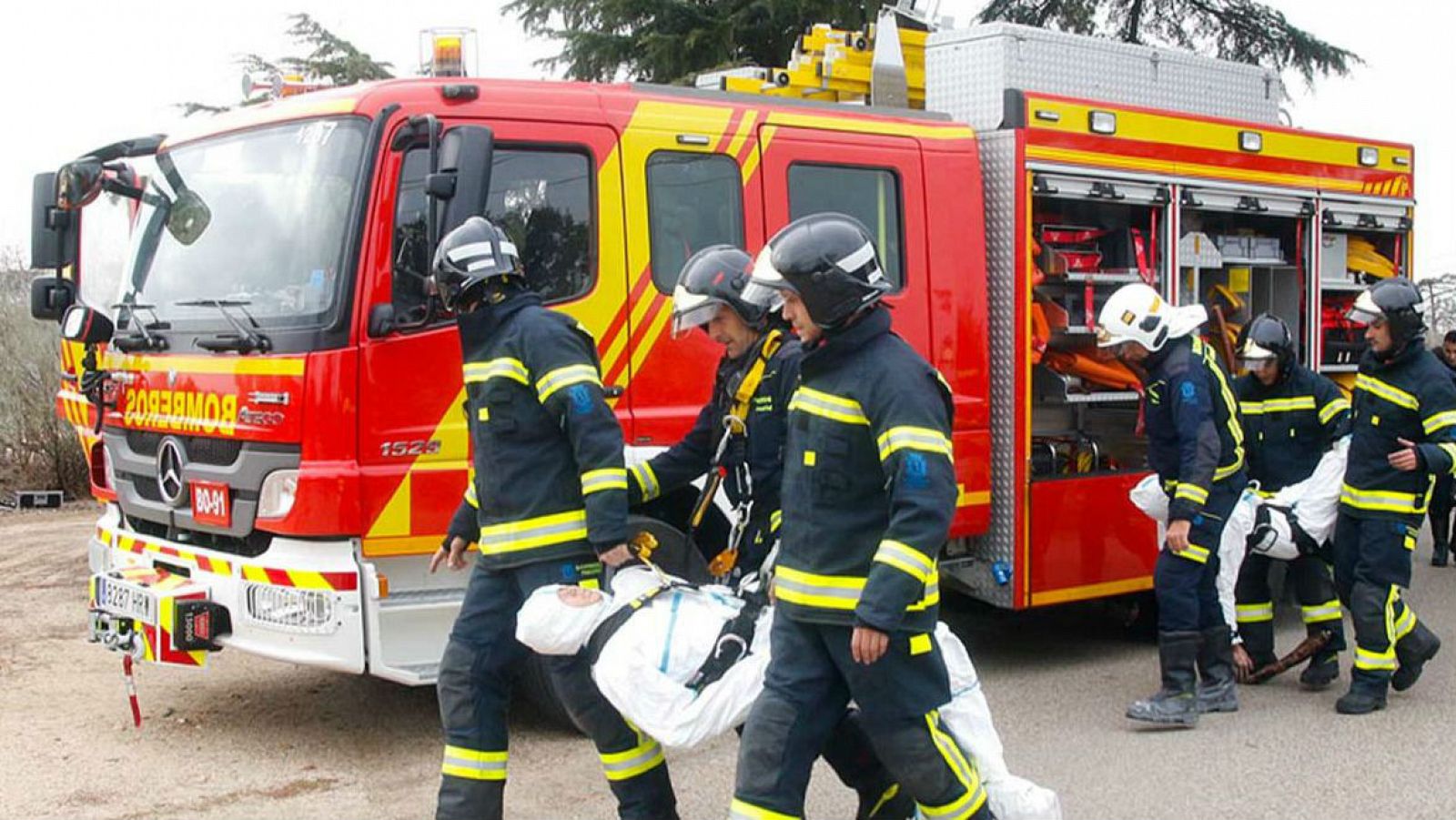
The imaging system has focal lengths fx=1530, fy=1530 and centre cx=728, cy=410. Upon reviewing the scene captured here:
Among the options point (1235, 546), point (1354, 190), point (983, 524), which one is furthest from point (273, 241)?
point (1354, 190)

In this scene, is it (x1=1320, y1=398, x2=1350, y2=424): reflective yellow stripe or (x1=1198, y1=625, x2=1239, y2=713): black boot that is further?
(x1=1320, y1=398, x2=1350, y2=424): reflective yellow stripe

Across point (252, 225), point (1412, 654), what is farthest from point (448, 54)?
point (1412, 654)

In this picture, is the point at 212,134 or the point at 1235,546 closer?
the point at 212,134

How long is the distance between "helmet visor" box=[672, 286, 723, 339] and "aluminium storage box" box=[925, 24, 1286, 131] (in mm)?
3078

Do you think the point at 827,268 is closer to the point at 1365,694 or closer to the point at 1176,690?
the point at 1176,690

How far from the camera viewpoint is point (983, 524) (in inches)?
277

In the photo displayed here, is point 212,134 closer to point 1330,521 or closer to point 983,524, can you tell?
point 983,524

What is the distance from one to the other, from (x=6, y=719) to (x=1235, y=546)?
17.6ft

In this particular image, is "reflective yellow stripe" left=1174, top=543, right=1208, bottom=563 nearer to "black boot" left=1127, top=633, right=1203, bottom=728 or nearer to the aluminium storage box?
"black boot" left=1127, top=633, right=1203, bottom=728

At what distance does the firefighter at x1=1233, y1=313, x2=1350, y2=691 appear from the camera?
22.9ft

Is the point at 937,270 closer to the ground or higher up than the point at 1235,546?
higher up

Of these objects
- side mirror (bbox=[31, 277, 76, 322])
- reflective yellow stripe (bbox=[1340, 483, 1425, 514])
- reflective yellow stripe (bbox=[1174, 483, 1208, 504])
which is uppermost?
side mirror (bbox=[31, 277, 76, 322])

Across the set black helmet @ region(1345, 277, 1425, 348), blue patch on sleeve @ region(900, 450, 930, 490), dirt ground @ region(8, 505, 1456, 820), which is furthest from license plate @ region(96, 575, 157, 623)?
black helmet @ region(1345, 277, 1425, 348)

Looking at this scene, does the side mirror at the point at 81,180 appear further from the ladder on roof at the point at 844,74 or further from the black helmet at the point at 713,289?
the black helmet at the point at 713,289
